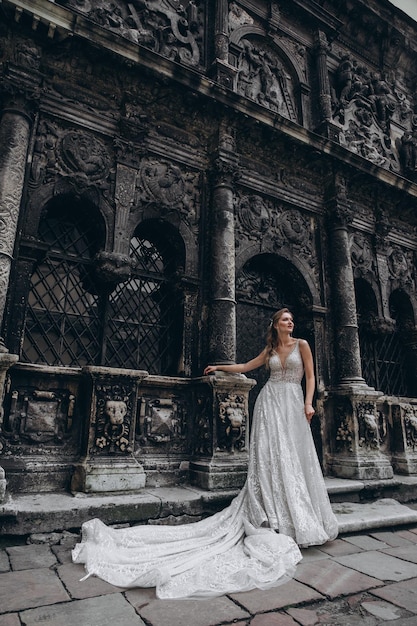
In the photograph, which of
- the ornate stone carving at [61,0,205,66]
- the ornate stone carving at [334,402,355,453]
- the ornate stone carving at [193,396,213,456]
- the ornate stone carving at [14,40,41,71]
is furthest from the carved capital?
the ornate stone carving at [334,402,355,453]

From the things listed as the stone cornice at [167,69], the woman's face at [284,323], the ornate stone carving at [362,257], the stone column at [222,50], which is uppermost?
the stone column at [222,50]

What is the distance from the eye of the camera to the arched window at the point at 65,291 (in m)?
5.19

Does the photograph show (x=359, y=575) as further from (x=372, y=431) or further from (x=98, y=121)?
(x=98, y=121)

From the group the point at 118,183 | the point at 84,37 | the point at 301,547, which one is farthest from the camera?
the point at 118,183

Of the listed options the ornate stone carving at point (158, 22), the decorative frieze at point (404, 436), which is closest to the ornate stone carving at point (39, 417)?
the ornate stone carving at point (158, 22)

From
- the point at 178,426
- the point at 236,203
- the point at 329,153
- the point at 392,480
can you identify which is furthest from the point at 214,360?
the point at 329,153

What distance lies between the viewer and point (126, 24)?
6.55 metres

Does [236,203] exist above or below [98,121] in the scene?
below

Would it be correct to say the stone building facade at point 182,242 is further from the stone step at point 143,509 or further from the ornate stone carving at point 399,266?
the stone step at point 143,509

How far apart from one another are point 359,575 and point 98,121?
19.2ft

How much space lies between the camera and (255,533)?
3570mm

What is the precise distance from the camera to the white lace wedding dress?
9.26ft

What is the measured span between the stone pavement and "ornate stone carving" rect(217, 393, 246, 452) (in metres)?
1.92

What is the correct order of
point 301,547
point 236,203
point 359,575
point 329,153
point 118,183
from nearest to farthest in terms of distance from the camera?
point 359,575, point 301,547, point 118,183, point 236,203, point 329,153
